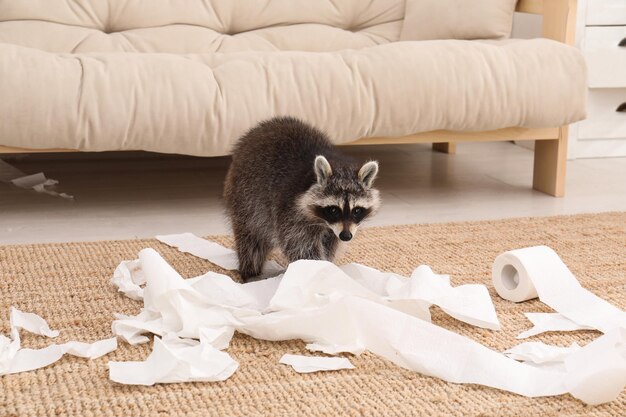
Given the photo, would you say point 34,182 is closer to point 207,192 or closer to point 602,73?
point 207,192

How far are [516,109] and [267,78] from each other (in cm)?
72

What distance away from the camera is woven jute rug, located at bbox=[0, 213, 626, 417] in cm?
132

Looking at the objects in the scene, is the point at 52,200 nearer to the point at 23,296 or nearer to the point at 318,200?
the point at 23,296

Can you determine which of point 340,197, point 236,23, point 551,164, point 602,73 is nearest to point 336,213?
point 340,197

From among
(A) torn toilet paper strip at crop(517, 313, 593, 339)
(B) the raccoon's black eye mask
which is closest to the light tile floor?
(B) the raccoon's black eye mask

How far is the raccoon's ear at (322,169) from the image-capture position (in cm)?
180

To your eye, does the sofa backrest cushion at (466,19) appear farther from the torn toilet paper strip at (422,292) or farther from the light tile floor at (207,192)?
the torn toilet paper strip at (422,292)

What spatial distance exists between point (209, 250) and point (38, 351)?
709 millimetres

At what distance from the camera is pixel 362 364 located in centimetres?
148

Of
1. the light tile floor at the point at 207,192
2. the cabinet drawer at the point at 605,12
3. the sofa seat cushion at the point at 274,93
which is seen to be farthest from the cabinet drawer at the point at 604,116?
the sofa seat cushion at the point at 274,93

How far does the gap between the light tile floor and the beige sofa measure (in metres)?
0.20

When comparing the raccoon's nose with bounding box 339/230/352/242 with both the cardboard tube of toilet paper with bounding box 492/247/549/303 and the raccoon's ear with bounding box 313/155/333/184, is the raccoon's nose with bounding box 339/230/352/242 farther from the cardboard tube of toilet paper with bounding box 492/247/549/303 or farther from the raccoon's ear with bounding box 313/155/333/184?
the cardboard tube of toilet paper with bounding box 492/247/549/303

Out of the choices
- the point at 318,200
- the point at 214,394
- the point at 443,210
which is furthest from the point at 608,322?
the point at 443,210

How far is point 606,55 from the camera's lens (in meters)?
3.41
